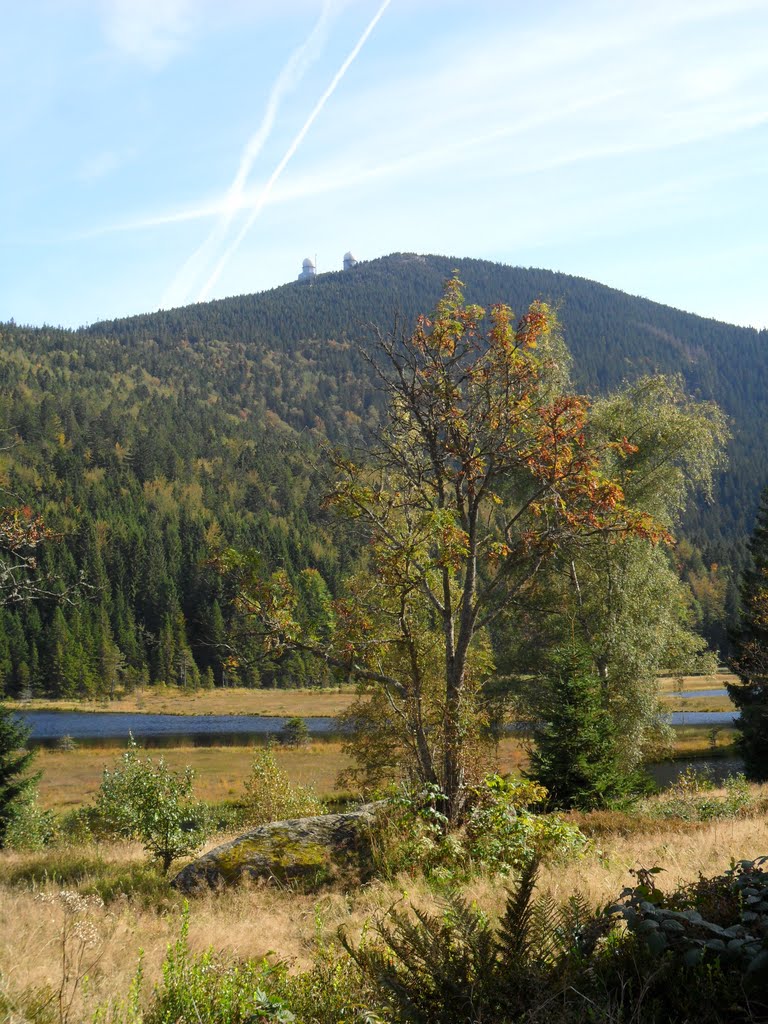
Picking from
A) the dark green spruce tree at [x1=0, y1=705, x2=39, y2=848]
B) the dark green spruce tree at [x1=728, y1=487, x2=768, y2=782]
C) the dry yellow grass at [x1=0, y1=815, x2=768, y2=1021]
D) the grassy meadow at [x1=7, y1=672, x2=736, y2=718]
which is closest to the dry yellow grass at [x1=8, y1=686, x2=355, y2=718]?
the grassy meadow at [x1=7, y1=672, x2=736, y2=718]

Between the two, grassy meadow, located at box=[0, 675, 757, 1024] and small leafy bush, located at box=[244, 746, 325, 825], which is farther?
small leafy bush, located at box=[244, 746, 325, 825]

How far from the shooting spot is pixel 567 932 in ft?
12.8

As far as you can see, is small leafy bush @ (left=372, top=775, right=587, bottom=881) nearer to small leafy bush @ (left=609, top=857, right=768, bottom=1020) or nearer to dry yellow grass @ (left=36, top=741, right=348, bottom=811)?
small leafy bush @ (left=609, top=857, right=768, bottom=1020)

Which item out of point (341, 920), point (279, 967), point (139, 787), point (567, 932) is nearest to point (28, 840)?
point (139, 787)

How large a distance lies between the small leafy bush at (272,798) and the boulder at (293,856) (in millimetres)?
12934

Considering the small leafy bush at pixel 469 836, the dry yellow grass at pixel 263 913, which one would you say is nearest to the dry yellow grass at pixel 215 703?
the small leafy bush at pixel 469 836

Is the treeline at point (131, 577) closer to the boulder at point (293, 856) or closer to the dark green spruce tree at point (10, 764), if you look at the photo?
the dark green spruce tree at point (10, 764)

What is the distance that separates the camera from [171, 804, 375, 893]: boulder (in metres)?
9.22

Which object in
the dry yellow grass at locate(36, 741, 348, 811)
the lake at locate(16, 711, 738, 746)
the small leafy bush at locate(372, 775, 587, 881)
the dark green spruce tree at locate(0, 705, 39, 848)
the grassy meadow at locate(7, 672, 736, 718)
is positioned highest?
the small leafy bush at locate(372, 775, 587, 881)

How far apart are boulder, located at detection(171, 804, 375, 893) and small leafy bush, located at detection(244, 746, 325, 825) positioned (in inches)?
509

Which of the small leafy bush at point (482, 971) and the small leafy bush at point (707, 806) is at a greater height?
the small leafy bush at point (482, 971)

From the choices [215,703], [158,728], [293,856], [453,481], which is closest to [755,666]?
[453,481]

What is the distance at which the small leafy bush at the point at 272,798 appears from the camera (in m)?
22.7

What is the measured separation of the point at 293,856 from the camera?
9.51m
